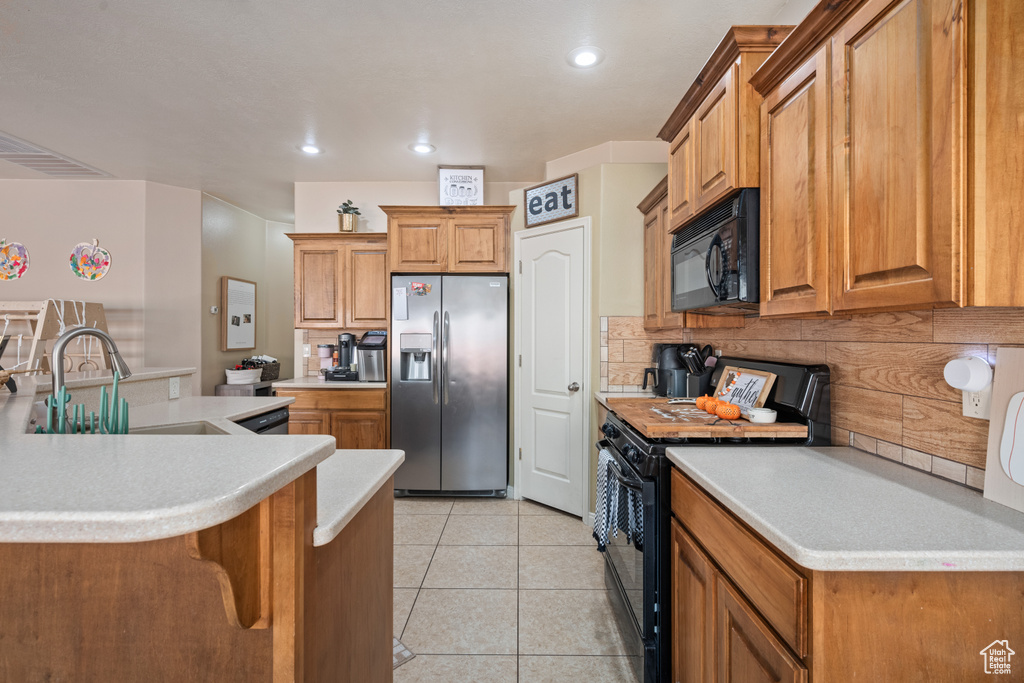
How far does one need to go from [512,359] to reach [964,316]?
9.04 feet

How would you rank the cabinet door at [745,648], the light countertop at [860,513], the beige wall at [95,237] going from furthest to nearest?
the beige wall at [95,237] < the cabinet door at [745,648] < the light countertop at [860,513]

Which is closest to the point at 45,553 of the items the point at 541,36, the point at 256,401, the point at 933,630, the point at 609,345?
the point at 933,630

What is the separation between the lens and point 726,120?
1581mm

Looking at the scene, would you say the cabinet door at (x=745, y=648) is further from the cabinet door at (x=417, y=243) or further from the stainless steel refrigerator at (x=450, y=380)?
the cabinet door at (x=417, y=243)

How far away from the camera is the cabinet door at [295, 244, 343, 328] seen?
3877 mm

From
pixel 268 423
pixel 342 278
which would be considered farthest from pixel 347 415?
pixel 342 278

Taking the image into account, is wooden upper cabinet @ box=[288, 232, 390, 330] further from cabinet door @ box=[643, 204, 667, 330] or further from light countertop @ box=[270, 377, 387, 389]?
cabinet door @ box=[643, 204, 667, 330]

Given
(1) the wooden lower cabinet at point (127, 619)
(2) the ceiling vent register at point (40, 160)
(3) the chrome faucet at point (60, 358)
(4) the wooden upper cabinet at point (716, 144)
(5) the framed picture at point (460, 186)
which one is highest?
(2) the ceiling vent register at point (40, 160)

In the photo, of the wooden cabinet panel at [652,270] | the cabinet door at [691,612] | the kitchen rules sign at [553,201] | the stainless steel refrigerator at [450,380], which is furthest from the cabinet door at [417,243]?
the cabinet door at [691,612]

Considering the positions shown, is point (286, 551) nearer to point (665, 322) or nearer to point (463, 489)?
point (665, 322)

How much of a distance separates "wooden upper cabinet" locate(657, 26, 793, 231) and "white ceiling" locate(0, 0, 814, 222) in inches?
19.4

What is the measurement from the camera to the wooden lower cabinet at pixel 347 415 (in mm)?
3576

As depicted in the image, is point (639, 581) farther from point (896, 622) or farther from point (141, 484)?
point (141, 484)

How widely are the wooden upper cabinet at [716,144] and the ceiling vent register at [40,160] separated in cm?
444
